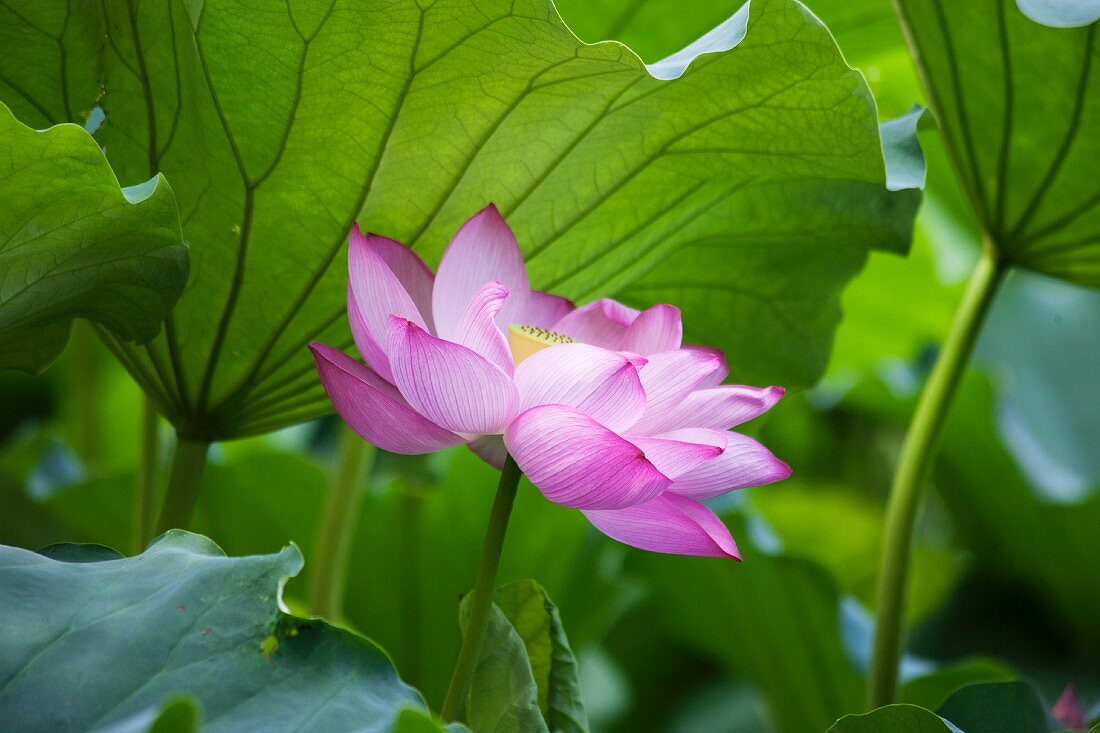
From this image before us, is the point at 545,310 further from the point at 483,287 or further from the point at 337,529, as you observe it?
the point at 337,529

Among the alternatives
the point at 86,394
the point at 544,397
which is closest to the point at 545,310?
the point at 544,397

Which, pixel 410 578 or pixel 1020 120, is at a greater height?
pixel 1020 120

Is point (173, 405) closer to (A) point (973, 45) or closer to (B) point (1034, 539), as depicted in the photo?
(A) point (973, 45)

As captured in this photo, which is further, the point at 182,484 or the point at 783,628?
the point at 783,628

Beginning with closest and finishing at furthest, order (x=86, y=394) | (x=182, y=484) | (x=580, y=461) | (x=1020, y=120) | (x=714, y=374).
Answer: (x=580, y=461) → (x=714, y=374) → (x=182, y=484) → (x=1020, y=120) → (x=86, y=394)

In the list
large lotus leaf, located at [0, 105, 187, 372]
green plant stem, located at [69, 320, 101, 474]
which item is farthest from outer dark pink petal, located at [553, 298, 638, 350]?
green plant stem, located at [69, 320, 101, 474]

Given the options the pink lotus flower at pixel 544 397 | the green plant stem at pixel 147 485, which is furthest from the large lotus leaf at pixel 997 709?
the green plant stem at pixel 147 485

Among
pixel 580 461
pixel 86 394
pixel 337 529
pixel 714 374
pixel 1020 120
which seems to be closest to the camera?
pixel 580 461
